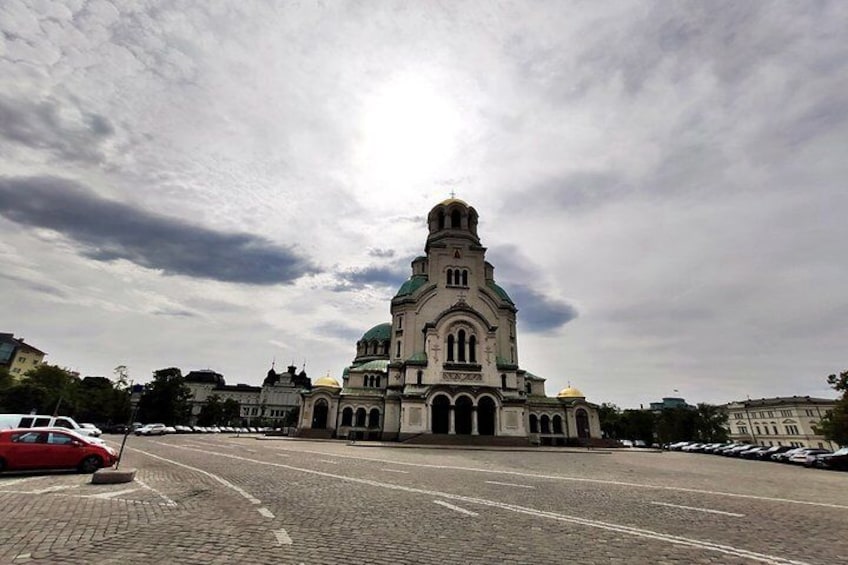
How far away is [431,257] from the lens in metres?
54.2

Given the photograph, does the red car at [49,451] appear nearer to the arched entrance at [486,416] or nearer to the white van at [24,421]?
the white van at [24,421]

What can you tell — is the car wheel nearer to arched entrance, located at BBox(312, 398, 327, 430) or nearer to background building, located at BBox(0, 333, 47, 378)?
arched entrance, located at BBox(312, 398, 327, 430)

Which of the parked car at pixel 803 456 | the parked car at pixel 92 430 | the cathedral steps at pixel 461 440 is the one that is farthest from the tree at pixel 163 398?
the parked car at pixel 803 456

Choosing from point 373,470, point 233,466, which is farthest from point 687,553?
point 233,466

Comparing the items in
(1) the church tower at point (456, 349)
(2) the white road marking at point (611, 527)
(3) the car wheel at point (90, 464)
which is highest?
(1) the church tower at point (456, 349)

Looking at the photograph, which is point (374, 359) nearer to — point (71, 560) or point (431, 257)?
point (431, 257)

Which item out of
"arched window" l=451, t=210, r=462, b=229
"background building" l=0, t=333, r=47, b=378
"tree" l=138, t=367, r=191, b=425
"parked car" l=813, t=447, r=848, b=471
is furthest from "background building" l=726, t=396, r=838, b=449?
"background building" l=0, t=333, r=47, b=378

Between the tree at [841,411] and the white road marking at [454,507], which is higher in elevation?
the tree at [841,411]

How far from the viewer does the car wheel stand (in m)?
14.6

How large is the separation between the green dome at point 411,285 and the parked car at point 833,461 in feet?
136

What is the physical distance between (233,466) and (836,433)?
5274 centimetres

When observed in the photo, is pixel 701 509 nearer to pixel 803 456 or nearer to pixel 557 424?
pixel 803 456

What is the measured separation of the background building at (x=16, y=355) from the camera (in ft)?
240

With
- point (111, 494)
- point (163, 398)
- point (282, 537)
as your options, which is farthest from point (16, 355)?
point (282, 537)
